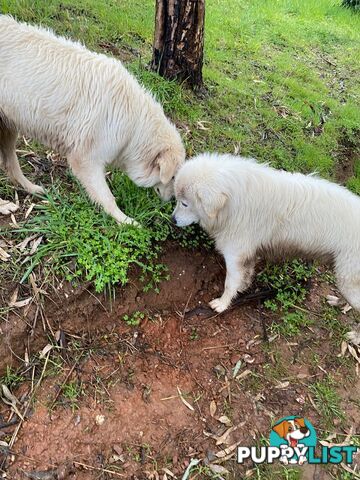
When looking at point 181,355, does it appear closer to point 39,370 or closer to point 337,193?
point 39,370

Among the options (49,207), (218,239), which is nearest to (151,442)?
(218,239)

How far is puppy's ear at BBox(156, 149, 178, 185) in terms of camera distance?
4.25 metres

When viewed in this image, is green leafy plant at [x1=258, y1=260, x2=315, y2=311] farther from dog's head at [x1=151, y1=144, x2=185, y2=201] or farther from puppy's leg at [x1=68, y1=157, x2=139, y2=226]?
puppy's leg at [x1=68, y1=157, x2=139, y2=226]

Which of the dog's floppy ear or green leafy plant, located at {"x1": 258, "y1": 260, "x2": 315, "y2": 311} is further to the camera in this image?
green leafy plant, located at {"x1": 258, "y1": 260, "x2": 315, "y2": 311}

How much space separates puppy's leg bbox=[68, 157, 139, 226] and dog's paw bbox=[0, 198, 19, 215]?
0.69m

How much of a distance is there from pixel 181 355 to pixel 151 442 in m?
0.86

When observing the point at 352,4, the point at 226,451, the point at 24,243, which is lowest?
the point at 226,451

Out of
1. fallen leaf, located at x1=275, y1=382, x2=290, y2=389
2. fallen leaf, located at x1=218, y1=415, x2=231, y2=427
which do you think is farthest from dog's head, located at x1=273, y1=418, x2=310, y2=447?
fallen leaf, located at x1=218, y1=415, x2=231, y2=427

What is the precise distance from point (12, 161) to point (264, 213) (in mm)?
2553

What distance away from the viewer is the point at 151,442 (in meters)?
3.65

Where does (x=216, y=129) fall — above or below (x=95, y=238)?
above

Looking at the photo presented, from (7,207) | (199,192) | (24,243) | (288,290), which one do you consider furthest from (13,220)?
(288,290)

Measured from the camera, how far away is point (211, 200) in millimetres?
3980

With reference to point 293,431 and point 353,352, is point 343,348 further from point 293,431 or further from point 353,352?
point 293,431
